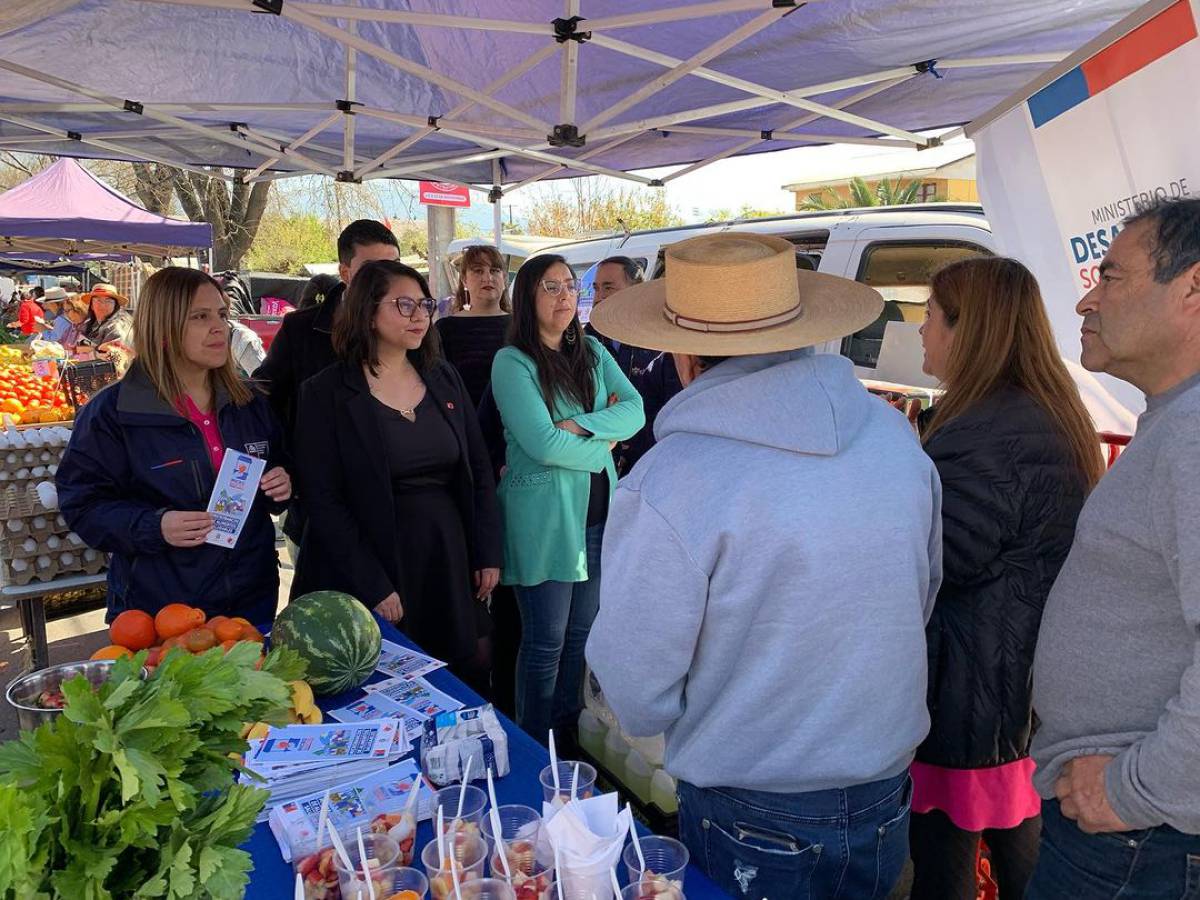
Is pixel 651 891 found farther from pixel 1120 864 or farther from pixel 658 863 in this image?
pixel 1120 864

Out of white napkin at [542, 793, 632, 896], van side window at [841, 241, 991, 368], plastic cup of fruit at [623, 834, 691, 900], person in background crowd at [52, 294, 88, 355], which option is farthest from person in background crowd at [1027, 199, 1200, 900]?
person in background crowd at [52, 294, 88, 355]

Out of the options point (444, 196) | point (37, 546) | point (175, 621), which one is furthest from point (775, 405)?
point (444, 196)

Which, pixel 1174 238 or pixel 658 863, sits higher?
pixel 1174 238

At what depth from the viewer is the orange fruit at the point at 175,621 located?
2.13m

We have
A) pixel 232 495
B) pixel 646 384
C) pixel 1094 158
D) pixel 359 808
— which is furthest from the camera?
pixel 646 384

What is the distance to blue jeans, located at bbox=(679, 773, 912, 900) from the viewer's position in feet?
5.13

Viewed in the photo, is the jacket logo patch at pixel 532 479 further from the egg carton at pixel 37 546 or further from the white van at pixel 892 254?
the white van at pixel 892 254

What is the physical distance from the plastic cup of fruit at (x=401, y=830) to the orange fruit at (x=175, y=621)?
0.90 m

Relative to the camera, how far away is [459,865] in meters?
1.37

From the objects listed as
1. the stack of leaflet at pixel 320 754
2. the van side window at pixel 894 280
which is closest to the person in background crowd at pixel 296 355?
Result: the stack of leaflet at pixel 320 754

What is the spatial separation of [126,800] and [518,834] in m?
0.75

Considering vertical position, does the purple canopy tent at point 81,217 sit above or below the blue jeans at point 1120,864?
above

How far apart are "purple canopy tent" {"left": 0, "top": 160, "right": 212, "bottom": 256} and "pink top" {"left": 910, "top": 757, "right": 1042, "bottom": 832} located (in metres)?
11.1

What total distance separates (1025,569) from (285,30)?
3848 millimetres
